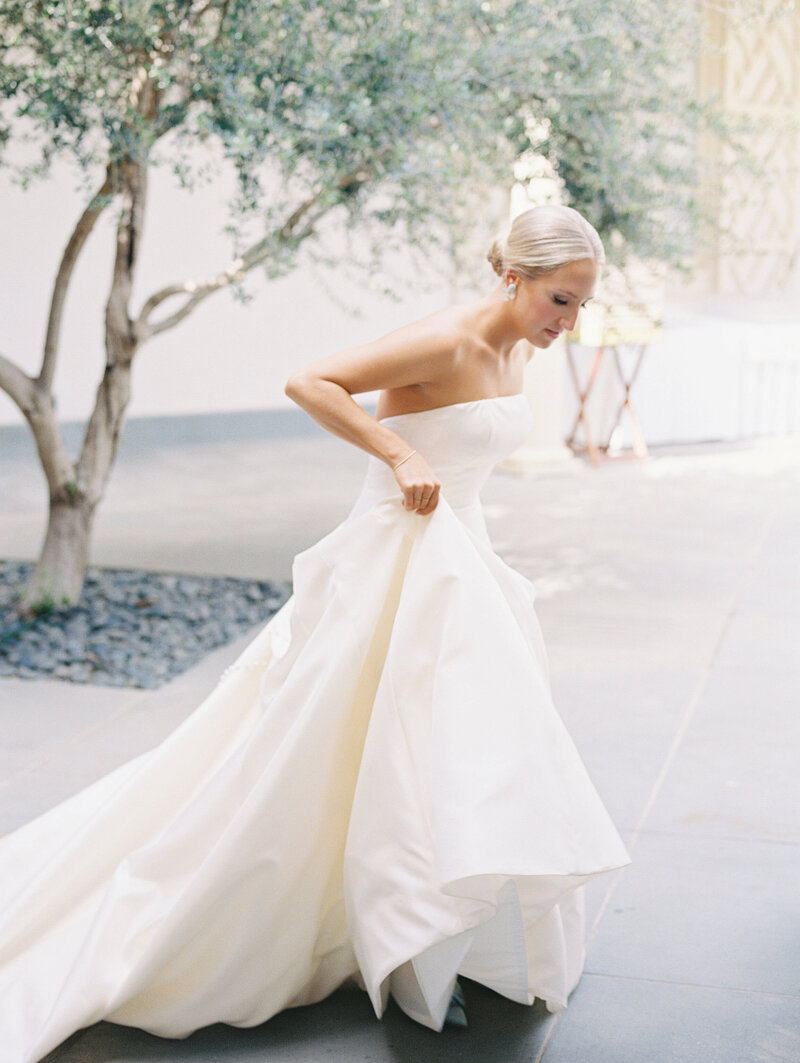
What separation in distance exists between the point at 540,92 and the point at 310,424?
273 inches

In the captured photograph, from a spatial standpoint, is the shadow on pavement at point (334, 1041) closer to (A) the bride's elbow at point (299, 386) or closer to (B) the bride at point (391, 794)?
(B) the bride at point (391, 794)

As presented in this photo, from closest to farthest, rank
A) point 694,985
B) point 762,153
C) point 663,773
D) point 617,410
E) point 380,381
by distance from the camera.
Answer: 1. point 380,381
2. point 694,985
3. point 663,773
4. point 617,410
5. point 762,153

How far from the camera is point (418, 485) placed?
243 cm

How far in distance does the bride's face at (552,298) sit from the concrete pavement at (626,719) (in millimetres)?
1399

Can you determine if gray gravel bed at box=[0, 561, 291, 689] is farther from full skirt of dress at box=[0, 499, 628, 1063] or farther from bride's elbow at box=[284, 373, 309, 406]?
bride's elbow at box=[284, 373, 309, 406]

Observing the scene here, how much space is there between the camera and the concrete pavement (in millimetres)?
2498

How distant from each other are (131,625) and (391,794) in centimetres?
348

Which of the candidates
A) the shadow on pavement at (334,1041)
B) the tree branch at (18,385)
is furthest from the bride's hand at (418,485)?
the tree branch at (18,385)

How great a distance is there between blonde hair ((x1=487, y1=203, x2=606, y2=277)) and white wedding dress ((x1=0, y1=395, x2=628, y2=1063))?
1.00 ft

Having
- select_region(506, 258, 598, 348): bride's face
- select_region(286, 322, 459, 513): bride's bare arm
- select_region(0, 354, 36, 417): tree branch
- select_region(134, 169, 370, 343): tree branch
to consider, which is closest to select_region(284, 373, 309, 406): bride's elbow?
select_region(286, 322, 459, 513): bride's bare arm

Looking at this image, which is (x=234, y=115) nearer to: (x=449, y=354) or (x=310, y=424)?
(x=449, y=354)

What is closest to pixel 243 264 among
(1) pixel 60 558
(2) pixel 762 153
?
(1) pixel 60 558

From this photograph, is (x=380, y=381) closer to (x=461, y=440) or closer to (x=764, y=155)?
(x=461, y=440)

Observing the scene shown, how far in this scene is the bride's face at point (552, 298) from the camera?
2426 mm
